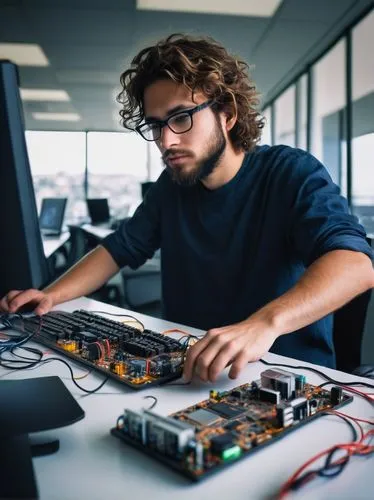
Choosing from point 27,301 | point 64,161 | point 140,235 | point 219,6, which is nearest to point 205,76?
point 140,235

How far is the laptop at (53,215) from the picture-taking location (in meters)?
4.99

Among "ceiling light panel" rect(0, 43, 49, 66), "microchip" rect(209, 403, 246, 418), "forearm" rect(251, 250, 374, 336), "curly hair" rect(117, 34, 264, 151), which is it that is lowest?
"microchip" rect(209, 403, 246, 418)

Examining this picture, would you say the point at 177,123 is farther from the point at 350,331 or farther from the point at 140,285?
the point at 140,285

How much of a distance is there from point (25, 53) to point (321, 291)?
189 inches

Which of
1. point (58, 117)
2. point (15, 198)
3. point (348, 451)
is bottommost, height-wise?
point (348, 451)

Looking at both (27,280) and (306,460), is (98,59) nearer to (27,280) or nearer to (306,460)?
(27,280)

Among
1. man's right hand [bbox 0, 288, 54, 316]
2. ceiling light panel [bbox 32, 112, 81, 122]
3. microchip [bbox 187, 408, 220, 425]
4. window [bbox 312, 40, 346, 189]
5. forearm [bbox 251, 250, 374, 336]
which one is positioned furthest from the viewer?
ceiling light panel [bbox 32, 112, 81, 122]

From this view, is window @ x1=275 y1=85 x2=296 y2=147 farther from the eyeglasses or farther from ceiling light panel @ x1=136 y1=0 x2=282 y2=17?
the eyeglasses

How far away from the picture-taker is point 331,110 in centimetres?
492

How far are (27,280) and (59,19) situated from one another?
354cm

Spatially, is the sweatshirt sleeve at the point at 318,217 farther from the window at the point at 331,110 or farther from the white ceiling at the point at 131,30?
the window at the point at 331,110

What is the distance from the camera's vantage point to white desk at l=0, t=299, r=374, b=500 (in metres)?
0.46

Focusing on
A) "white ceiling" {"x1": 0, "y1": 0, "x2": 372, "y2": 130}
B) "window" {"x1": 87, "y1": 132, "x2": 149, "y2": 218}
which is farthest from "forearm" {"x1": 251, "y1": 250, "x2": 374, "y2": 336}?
"window" {"x1": 87, "y1": 132, "x2": 149, "y2": 218}

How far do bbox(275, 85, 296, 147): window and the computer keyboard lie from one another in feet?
17.3
